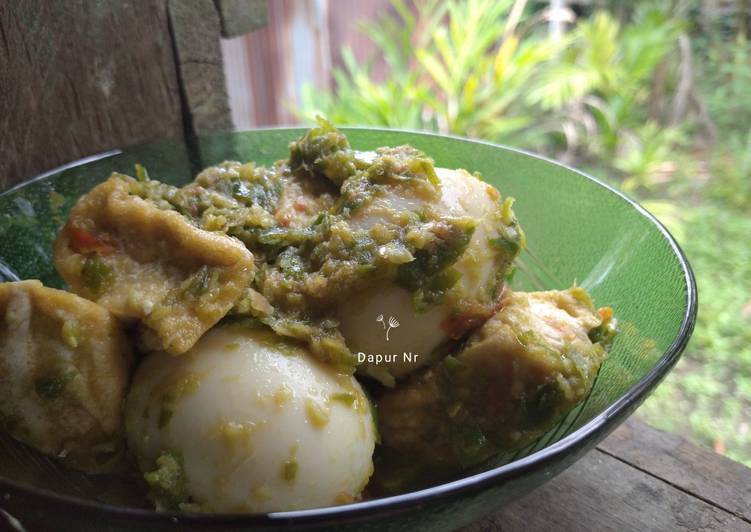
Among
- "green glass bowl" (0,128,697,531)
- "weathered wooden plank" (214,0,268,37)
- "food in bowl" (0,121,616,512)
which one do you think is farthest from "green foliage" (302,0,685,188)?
"food in bowl" (0,121,616,512)

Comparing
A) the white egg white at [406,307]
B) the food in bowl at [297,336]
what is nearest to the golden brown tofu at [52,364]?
the food in bowl at [297,336]

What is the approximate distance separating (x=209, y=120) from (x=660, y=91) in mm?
3736

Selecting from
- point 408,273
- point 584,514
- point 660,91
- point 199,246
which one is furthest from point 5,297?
point 660,91

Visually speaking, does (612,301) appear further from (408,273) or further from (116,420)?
(116,420)

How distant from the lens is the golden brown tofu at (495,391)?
2.47 ft

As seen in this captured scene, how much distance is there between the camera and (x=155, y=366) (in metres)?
0.73

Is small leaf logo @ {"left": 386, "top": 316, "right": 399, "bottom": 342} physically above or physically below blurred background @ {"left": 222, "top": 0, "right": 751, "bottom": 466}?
above

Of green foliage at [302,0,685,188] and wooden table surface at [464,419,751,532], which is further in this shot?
green foliage at [302,0,685,188]

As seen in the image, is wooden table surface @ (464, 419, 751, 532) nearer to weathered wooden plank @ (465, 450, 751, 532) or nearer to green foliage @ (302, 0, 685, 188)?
weathered wooden plank @ (465, 450, 751, 532)

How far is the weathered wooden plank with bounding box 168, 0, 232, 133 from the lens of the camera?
129cm

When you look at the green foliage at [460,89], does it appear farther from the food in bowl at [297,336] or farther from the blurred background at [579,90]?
the food in bowl at [297,336]

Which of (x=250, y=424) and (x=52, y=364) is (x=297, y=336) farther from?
(x=52, y=364)

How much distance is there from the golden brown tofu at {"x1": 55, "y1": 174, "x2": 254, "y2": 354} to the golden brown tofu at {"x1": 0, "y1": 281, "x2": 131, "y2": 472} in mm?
43

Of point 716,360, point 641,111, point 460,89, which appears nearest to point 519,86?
point 460,89
